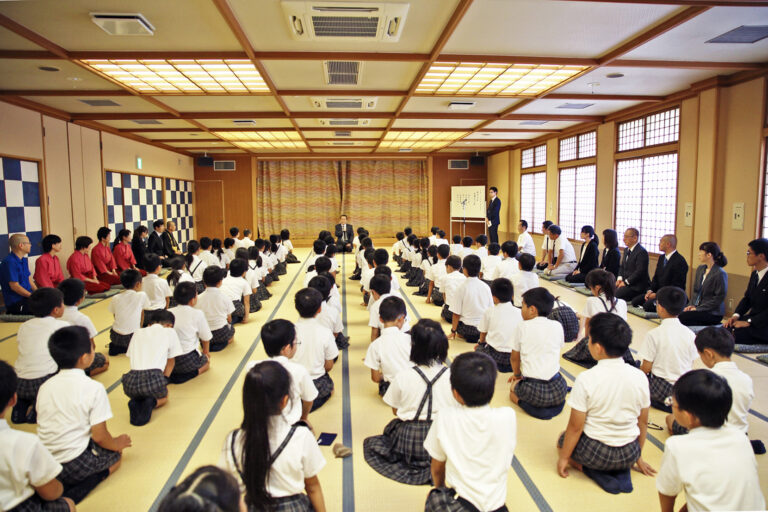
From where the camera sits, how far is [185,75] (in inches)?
219

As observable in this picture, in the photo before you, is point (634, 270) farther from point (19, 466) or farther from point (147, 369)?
point (19, 466)

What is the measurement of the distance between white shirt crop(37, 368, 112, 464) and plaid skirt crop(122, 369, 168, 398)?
90cm

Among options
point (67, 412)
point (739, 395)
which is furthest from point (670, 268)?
point (67, 412)

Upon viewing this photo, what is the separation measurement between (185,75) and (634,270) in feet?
21.1

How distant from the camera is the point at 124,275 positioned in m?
4.20

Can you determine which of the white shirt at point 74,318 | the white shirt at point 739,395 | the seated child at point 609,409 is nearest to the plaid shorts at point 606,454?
the seated child at point 609,409

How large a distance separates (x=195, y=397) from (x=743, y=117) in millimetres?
6901

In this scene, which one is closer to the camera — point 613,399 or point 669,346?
point 613,399

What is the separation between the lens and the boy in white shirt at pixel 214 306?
4.62 m

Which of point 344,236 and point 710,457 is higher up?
point 344,236

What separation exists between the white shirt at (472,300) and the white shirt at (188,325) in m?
2.46

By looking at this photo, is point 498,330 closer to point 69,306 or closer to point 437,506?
point 437,506

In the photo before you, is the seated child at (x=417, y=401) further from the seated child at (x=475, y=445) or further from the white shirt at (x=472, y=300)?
the white shirt at (x=472, y=300)

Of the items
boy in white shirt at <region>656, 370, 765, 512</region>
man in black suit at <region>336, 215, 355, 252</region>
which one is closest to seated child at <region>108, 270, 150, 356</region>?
boy in white shirt at <region>656, 370, 765, 512</region>
